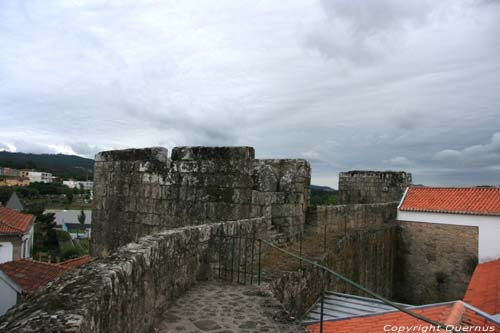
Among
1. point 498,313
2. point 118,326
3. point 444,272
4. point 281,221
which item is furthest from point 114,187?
point 444,272

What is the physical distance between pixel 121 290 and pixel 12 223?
19.1m

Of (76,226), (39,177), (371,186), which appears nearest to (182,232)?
(371,186)

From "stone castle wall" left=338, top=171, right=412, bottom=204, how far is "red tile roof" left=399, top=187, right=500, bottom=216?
57 cm

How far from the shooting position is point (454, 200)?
15852mm

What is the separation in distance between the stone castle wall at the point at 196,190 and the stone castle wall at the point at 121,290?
8.62 feet

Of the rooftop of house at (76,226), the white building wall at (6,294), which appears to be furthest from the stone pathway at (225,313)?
the rooftop of house at (76,226)

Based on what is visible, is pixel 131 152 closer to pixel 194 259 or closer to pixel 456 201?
pixel 194 259

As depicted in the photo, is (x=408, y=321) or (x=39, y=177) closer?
(x=408, y=321)

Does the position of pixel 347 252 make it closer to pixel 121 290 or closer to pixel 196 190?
pixel 196 190

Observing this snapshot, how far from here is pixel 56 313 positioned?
5.78 ft

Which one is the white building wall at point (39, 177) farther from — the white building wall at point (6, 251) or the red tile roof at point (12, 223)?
the white building wall at point (6, 251)

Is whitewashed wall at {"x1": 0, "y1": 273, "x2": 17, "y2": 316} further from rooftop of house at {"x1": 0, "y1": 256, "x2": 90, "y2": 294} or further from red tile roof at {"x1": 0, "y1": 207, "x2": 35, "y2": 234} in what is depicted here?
red tile roof at {"x1": 0, "y1": 207, "x2": 35, "y2": 234}

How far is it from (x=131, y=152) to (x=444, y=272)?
14174mm

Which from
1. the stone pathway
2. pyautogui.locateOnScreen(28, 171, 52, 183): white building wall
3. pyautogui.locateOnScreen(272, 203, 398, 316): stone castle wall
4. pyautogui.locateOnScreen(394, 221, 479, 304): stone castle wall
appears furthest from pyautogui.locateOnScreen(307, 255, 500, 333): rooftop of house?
pyautogui.locateOnScreen(28, 171, 52, 183): white building wall
